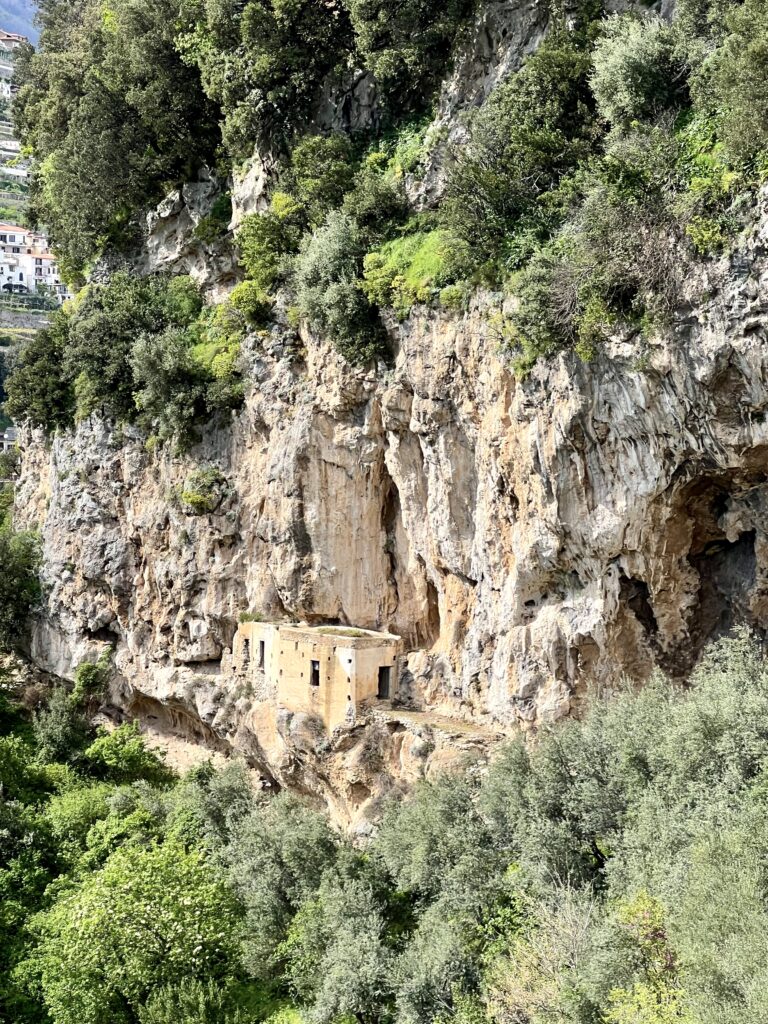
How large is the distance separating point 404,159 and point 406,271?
4209 mm

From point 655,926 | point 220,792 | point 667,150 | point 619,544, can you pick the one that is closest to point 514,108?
point 667,150

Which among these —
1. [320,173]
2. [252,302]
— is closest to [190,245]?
[252,302]

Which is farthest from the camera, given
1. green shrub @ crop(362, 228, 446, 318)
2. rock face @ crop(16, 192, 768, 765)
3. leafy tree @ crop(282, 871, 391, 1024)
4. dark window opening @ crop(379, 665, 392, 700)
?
dark window opening @ crop(379, 665, 392, 700)

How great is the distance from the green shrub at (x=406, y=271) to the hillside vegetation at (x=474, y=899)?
11.2m

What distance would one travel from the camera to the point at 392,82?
98.3ft

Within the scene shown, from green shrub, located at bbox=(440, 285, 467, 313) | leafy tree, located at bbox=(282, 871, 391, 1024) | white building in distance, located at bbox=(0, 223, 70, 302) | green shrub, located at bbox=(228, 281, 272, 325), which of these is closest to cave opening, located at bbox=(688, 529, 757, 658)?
green shrub, located at bbox=(440, 285, 467, 313)

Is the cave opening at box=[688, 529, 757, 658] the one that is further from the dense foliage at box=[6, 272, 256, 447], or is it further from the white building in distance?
the white building in distance

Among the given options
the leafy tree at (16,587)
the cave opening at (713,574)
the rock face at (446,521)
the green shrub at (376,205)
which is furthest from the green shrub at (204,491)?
the cave opening at (713,574)

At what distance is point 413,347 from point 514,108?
20.7 feet

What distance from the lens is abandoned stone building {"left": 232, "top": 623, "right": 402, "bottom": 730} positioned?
28.2 metres

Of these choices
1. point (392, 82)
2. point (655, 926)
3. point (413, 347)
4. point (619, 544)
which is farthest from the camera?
point (392, 82)

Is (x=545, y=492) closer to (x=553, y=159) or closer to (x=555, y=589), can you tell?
(x=555, y=589)

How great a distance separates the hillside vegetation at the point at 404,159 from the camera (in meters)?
21.1

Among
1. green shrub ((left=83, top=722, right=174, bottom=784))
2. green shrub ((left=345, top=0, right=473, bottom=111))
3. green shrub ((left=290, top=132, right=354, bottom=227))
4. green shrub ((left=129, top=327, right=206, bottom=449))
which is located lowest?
green shrub ((left=83, top=722, right=174, bottom=784))
